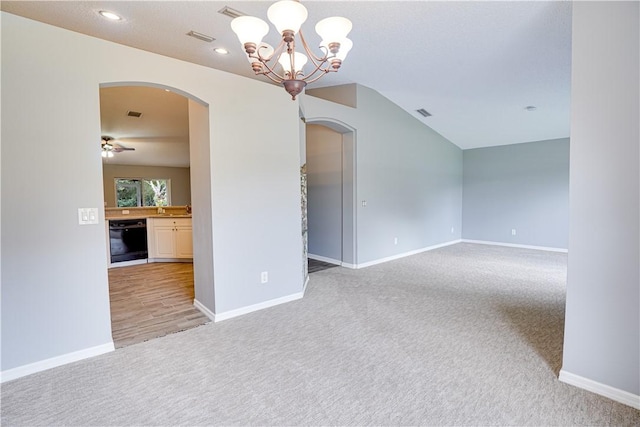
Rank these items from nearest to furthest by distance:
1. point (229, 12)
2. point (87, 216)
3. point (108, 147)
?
1. point (87, 216)
2. point (229, 12)
3. point (108, 147)

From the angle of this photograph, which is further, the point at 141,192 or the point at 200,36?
the point at 141,192

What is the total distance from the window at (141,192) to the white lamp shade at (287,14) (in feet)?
31.4

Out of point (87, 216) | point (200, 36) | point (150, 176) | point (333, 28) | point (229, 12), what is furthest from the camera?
point (150, 176)

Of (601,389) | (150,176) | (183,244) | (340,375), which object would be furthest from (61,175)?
(150,176)

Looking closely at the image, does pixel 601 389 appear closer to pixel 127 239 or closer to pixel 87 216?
pixel 87 216

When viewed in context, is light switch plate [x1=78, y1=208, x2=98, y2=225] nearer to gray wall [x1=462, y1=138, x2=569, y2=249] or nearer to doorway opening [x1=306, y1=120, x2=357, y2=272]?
doorway opening [x1=306, y1=120, x2=357, y2=272]

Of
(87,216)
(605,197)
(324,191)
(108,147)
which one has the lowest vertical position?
(87,216)

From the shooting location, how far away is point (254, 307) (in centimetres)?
351

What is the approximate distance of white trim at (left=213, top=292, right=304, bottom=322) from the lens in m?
3.26

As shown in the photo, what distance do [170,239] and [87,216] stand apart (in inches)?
140

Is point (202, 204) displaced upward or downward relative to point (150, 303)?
upward

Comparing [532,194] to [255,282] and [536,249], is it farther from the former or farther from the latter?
[255,282]

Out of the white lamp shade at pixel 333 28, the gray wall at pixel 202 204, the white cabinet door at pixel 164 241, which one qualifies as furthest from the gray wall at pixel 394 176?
the white cabinet door at pixel 164 241

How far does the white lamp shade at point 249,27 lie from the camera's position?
1.87 meters
